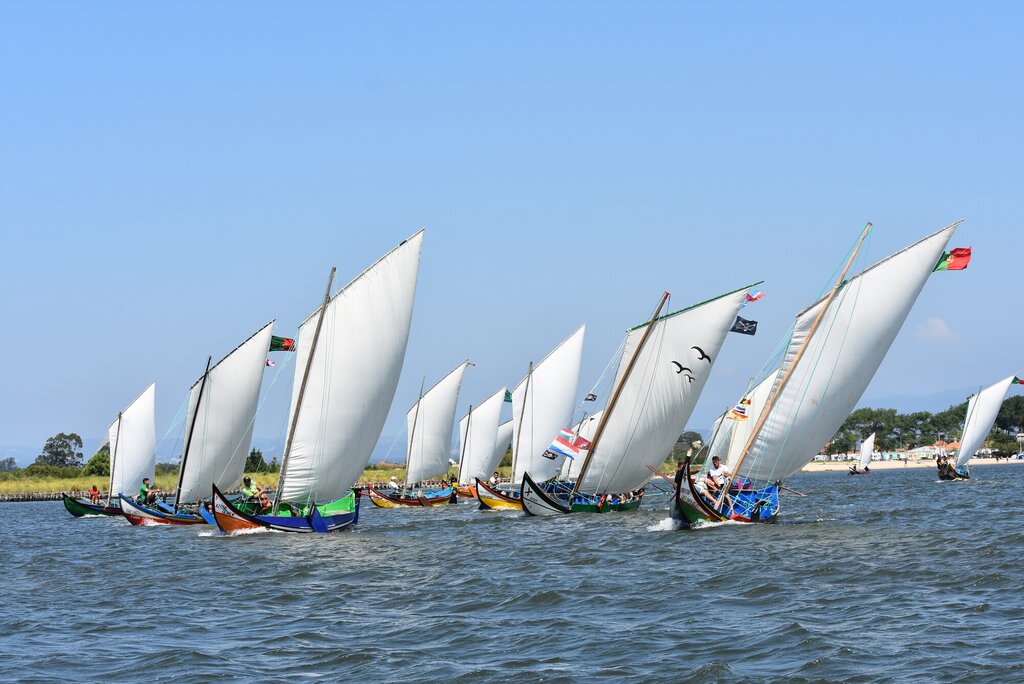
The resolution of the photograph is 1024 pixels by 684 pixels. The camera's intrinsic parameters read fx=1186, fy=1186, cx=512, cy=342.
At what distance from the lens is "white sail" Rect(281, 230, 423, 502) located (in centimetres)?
4294

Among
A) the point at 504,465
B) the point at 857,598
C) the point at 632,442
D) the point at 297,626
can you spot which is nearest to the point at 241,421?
the point at 632,442

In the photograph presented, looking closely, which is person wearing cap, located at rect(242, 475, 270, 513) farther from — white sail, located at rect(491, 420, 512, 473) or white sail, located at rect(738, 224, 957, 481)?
white sail, located at rect(491, 420, 512, 473)

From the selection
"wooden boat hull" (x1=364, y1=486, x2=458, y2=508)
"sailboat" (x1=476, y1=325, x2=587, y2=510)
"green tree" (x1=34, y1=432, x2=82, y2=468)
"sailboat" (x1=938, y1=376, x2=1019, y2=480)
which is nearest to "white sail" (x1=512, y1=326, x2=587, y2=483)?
"sailboat" (x1=476, y1=325, x2=587, y2=510)

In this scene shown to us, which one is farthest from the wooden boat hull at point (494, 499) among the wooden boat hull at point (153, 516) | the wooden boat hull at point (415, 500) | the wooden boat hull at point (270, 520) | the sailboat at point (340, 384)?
the sailboat at point (340, 384)

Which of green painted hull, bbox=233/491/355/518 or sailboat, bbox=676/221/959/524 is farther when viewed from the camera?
green painted hull, bbox=233/491/355/518

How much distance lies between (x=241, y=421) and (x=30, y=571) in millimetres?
20847

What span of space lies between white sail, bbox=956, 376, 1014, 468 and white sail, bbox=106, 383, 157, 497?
66.1 m

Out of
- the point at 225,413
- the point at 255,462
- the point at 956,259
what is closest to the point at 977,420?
the point at 956,259

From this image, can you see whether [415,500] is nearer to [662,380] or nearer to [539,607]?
[662,380]

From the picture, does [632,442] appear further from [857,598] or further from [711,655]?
[711,655]

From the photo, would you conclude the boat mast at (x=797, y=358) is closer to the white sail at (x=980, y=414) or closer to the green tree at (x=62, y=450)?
the white sail at (x=980, y=414)

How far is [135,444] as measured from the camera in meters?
72.8

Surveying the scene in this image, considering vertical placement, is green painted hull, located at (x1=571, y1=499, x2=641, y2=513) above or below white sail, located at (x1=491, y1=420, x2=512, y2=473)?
below

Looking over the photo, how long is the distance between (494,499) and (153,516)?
19.0m
